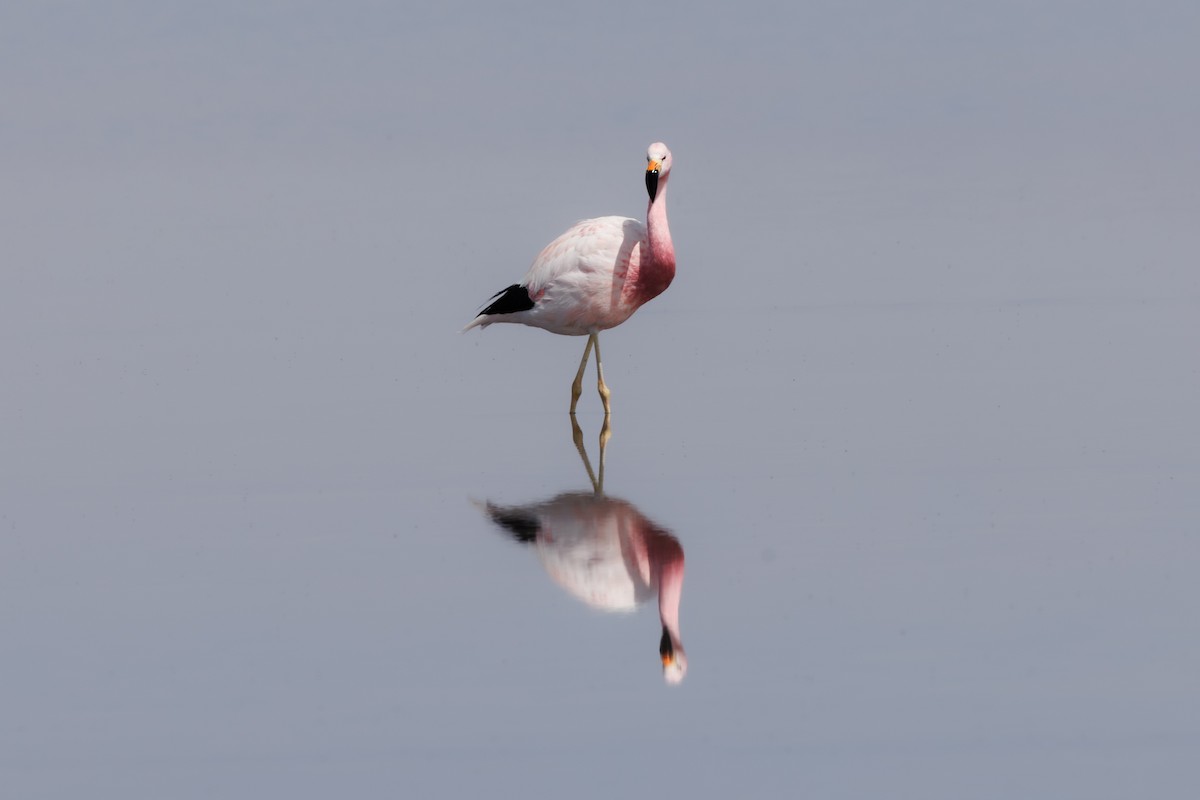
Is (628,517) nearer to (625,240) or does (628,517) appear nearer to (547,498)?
(547,498)

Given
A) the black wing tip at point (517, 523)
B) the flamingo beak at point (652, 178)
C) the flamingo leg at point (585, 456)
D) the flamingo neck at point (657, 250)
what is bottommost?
the black wing tip at point (517, 523)

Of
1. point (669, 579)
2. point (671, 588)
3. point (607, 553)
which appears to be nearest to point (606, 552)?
point (607, 553)

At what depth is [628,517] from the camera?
33.8 ft

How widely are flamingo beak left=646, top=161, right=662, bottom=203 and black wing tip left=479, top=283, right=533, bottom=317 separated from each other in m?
1.35

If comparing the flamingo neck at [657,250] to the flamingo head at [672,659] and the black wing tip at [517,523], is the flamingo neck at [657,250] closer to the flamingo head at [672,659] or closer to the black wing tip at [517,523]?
the black wing tip at [517,523]

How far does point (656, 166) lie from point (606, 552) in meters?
4.88

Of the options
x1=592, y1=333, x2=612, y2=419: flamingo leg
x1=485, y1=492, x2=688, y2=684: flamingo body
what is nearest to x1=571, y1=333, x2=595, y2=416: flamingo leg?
x1=592, y1=333, x2=612, y2=419: flamingo leg

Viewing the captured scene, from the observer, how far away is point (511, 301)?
46.9 feet

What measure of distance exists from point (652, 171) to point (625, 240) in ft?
1.97

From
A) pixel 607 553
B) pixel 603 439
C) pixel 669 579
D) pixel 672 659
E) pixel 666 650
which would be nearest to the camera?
pixel 672 659

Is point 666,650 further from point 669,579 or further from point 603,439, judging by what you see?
point 603,439

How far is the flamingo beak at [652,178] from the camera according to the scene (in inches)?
528

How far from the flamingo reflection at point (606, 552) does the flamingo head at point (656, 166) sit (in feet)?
9.74

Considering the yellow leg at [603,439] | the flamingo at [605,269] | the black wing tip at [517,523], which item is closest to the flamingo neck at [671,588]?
the black wing tip at [517,523]
